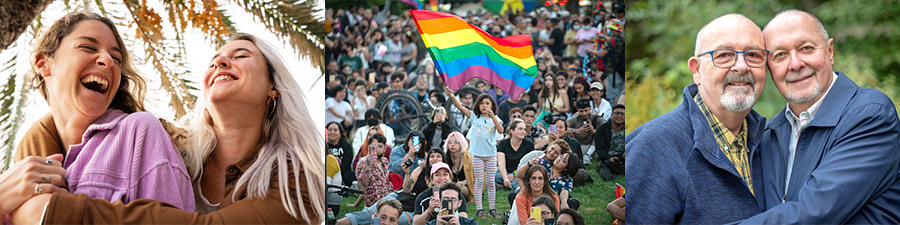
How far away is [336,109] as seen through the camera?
18.8 ft

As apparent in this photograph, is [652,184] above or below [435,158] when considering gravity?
above

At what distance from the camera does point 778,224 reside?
4.21 m

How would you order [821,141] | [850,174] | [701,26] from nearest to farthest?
1. [850,174]
2. [821,141]
3. [701,26]

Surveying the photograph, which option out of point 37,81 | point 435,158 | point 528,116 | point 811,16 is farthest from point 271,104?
point 811,16

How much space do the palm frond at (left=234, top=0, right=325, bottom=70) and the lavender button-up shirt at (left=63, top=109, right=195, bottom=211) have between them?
0.98 meters

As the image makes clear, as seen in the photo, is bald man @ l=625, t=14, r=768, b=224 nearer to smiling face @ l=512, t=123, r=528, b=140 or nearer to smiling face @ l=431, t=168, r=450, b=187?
smiling face @ l=512, t=123, r=528, b=140

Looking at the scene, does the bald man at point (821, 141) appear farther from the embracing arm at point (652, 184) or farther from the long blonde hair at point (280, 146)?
the long blonde hair at point (280, 146)

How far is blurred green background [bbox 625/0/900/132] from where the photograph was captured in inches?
183

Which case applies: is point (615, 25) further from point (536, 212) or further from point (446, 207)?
point (446, 207)

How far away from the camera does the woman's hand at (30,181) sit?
4.39 meters

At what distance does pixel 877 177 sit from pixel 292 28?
3.62 metres

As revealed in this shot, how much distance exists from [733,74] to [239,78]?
291 cm

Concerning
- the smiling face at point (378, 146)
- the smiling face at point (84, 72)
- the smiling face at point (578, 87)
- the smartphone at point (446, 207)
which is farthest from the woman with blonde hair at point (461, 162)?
the smiling face at point (84, 72)

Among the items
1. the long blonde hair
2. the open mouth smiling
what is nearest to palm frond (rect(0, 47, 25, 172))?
the open mouth smiling
